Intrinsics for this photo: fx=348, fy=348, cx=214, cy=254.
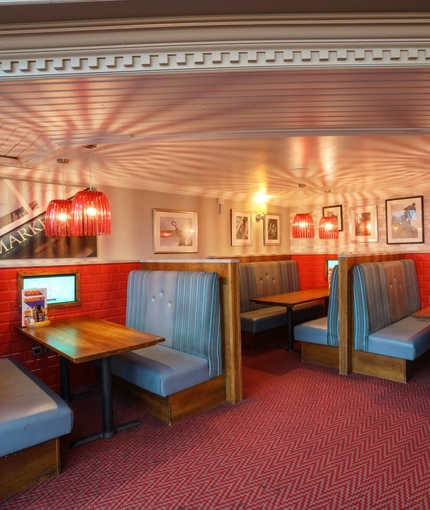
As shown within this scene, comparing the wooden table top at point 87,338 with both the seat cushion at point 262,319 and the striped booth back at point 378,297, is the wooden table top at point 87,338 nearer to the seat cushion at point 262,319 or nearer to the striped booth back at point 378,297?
the seat cushion at point 262,319

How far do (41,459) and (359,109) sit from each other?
11.0 feet

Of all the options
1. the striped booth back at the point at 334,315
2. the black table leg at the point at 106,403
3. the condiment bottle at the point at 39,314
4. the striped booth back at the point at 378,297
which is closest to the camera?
the black table leg at the point at 106,403

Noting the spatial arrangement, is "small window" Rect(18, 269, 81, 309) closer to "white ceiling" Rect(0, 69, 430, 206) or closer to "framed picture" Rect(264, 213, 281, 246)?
"white ceiling" Rect(0, 69, 430, 206)

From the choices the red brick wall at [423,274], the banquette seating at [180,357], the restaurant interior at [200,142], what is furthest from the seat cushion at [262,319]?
the red brick wall at [423,274]

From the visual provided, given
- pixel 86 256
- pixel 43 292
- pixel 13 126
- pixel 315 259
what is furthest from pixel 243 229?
pixel 13 126

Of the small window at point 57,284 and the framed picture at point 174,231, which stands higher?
A: the framed picture at point 174,231

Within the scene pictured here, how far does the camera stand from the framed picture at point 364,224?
6605 millimetres

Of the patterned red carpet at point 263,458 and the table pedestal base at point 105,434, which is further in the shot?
the table pedestal base at point 105,434

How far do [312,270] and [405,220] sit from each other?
2.05 m

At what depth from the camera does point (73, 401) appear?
382 cm

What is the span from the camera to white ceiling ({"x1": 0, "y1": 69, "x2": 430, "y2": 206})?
2.05 metres

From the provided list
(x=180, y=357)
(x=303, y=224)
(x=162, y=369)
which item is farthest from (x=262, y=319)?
(x=162, y=369)

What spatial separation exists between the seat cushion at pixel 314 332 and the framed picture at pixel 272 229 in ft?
8.75

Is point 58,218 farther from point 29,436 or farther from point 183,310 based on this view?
point 29,436
